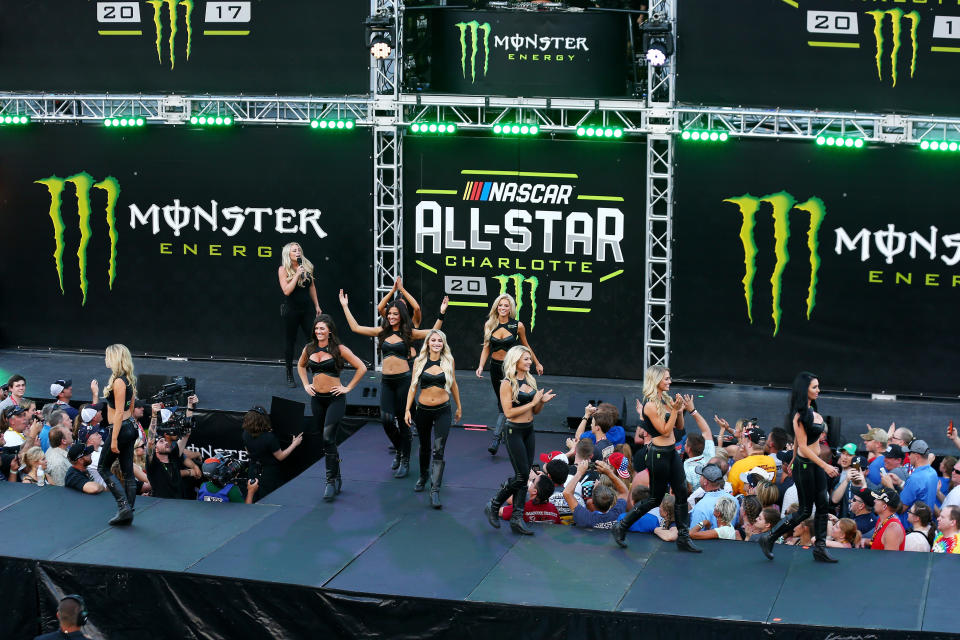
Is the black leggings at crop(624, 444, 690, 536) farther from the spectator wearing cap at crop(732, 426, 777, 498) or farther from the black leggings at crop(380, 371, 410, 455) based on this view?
the black leggings at crop(380, 371, 410, 455)

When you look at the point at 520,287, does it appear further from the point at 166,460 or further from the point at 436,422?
the point at 166,460

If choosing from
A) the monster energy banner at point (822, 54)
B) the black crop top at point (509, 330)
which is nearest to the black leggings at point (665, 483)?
the black crop top at point (509, 330)

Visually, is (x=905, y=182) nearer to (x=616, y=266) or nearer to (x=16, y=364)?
(x=616, y=266)

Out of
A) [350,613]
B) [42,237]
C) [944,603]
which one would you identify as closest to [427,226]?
[42,237]

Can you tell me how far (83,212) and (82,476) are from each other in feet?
20.1

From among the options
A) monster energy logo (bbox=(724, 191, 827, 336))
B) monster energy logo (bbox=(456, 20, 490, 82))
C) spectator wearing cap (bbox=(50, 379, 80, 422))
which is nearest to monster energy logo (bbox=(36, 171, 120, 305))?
spectator wearing cap (bbox=(50, 379, 80, 422))

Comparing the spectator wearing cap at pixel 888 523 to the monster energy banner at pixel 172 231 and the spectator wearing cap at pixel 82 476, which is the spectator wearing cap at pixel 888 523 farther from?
the monster energy banner at pixel 172 231

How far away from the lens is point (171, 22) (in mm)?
16188

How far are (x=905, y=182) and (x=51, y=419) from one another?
1012 centimetres

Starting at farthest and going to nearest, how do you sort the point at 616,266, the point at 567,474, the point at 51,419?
the point at 616,266 < the point at 51,419 < the point at 567,474

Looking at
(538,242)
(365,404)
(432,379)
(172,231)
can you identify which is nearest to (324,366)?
(432,379)

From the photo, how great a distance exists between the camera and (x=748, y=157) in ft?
49.6

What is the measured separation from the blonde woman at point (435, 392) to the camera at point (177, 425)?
9.55 ft

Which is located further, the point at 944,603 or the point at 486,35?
the point at 486,35
